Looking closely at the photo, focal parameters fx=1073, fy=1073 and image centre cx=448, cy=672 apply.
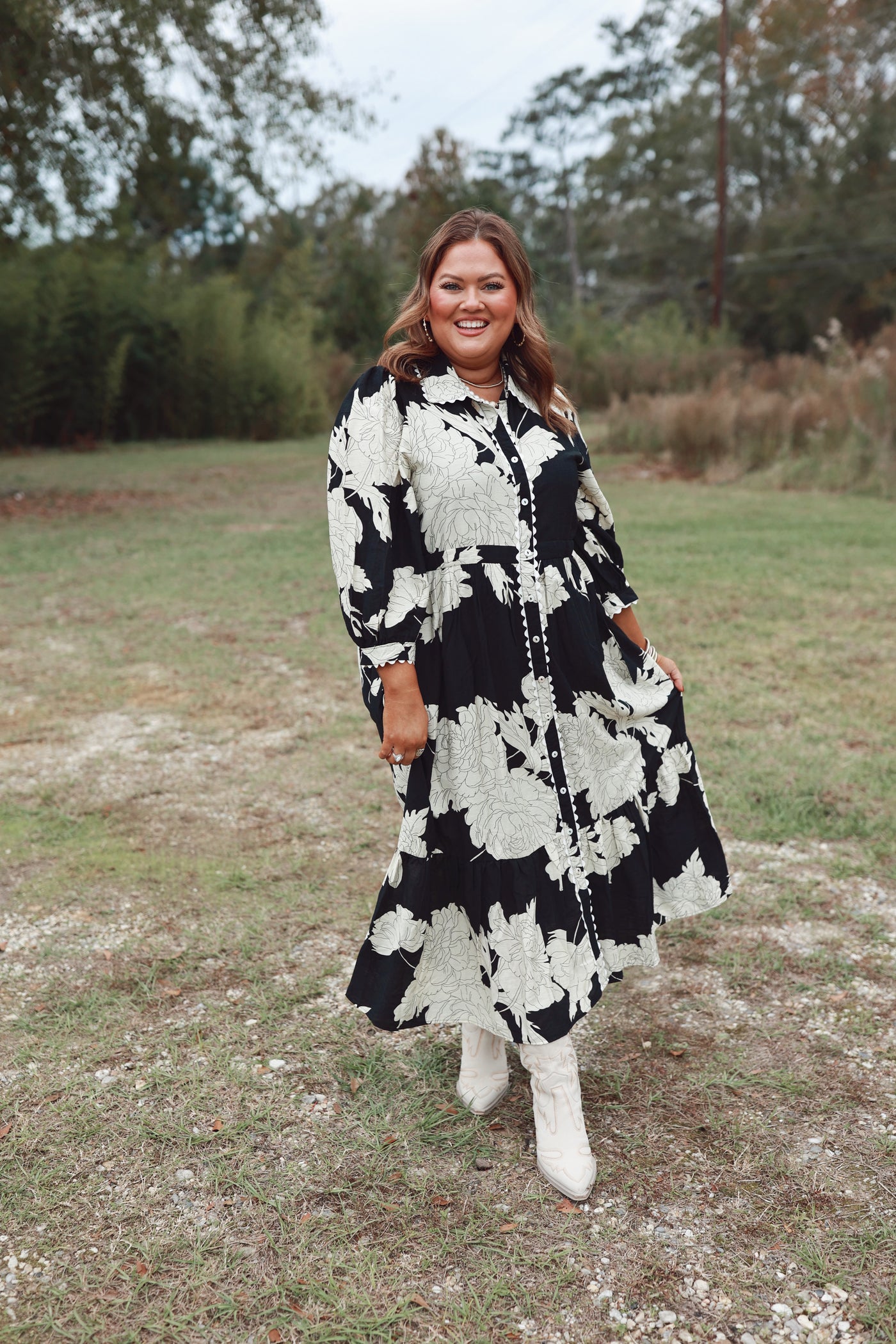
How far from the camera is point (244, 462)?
14.5 metres

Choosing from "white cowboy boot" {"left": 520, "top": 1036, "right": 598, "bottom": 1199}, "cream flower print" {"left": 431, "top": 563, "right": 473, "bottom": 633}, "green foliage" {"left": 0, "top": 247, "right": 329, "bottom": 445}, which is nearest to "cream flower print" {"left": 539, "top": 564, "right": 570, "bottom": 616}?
"cream flower print" {"left": 431, "top": 563, "right": 473, "bottom": 633}

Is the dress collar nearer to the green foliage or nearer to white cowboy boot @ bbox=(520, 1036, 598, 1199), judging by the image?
white cowboy boot @ bbox=(520, 1036, 598, 1199)

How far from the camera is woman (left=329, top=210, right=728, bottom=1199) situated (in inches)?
68.1

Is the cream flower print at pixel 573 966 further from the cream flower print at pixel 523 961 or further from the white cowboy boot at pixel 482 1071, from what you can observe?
the white cowboy boot at pixel 482 1071

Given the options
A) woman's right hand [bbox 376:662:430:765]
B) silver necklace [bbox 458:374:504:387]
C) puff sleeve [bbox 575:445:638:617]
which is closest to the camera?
woman's right hand [bbox 376:662:430:765]

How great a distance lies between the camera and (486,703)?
179cm

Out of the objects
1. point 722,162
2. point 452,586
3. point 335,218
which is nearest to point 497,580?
point 452,586

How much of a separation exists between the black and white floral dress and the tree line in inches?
23.6

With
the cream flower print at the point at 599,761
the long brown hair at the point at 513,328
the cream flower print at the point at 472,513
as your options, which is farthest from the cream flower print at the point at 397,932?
the long brown hair at the point at 513,328

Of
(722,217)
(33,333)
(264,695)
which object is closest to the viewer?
(264,695)

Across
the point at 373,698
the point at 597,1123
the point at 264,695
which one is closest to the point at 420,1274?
the point at 597,1123

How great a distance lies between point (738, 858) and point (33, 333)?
13.9 metres

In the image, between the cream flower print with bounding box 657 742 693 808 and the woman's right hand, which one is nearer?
the woman's right hand

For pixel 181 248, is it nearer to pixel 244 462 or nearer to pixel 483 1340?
pixel 244 462
